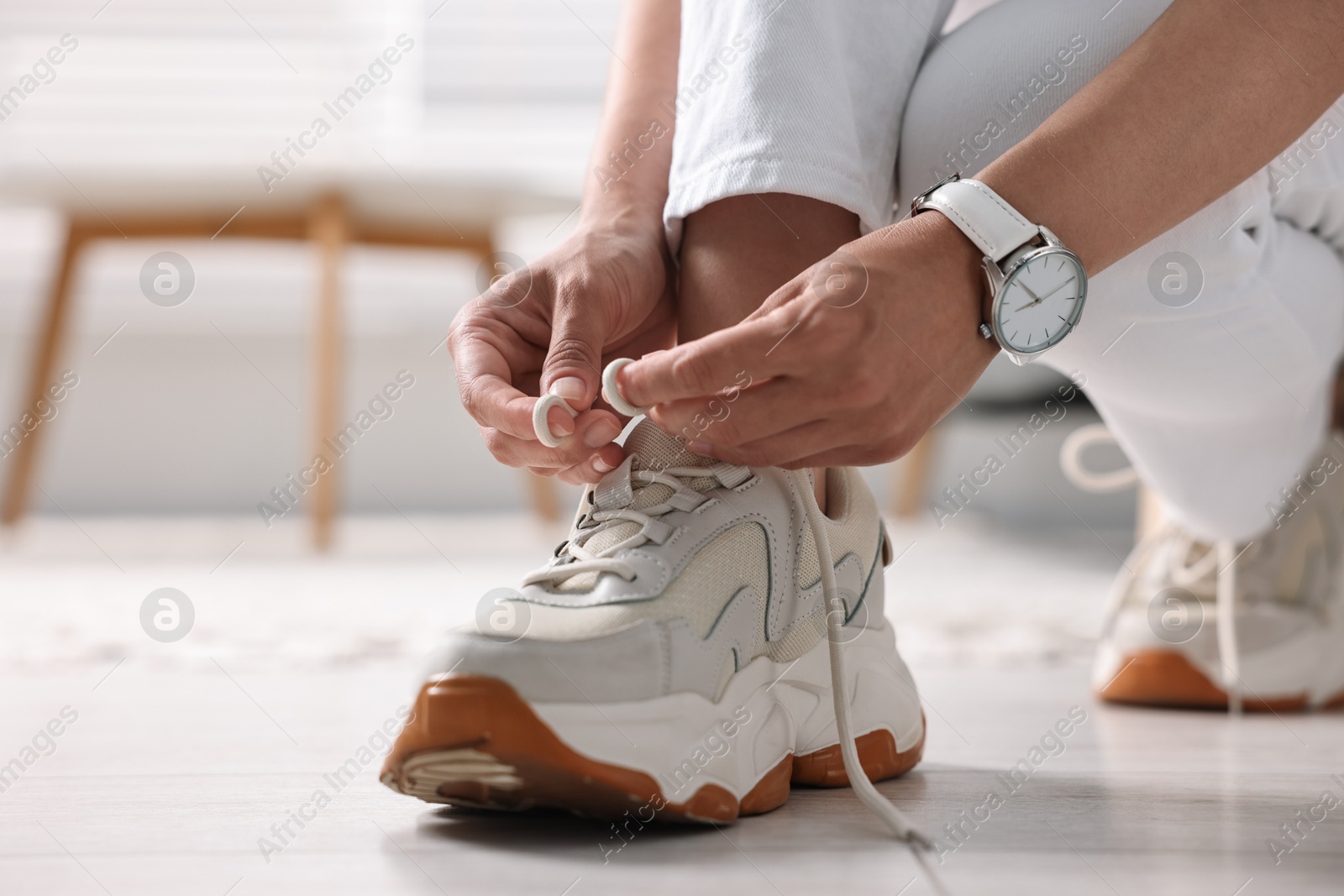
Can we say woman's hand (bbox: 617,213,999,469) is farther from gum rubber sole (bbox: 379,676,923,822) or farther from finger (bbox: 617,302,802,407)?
gum rubber sole (bbox: 379,676,923,822)

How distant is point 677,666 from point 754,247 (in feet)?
0.61

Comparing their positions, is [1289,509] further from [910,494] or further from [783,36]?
[910,494]

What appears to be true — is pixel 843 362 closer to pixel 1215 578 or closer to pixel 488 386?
pixel 488 386

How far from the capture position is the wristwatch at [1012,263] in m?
0.42

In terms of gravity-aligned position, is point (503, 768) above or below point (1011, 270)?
below

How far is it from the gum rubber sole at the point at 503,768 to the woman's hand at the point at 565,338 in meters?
0.11

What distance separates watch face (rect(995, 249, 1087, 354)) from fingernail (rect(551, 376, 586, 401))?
17 centimetres

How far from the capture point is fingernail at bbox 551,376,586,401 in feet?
1.52

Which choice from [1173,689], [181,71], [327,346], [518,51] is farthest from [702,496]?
[181,71]

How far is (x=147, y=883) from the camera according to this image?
0.38m

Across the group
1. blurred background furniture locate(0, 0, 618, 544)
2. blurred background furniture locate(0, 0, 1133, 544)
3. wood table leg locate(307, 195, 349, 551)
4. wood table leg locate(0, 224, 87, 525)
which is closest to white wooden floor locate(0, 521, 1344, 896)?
wood table leg locate(307, 195, 349, 551)

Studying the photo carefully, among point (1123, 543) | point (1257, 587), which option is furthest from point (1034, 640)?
point (1123, 543)

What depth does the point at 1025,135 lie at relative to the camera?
1.76ft

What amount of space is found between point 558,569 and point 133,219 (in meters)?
1.71
